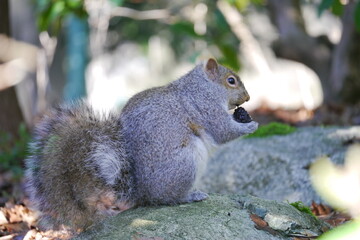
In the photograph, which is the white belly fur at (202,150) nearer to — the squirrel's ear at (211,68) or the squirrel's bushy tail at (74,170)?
the squirrel's bushy tail at (74,170)

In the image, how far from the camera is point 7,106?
6262 mm

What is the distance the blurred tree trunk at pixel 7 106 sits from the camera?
6242 mm

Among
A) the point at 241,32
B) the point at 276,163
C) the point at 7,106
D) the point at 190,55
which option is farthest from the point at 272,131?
the point at 241,32

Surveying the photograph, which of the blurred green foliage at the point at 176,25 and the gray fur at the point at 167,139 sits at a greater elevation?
the blurred green foliage at the point at 176,25

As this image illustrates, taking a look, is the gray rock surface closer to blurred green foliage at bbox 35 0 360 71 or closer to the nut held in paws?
the nut held in paws

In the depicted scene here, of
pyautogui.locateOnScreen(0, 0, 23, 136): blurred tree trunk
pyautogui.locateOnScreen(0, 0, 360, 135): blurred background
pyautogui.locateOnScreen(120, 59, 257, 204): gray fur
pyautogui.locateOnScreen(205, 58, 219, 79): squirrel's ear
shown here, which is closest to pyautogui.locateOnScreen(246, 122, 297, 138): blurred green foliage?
pyautogui.locateOnScreen(0, 0, 360, 135): blurred background

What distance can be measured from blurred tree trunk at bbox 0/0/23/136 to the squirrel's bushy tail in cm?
343

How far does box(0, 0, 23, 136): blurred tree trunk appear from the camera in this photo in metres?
6.24

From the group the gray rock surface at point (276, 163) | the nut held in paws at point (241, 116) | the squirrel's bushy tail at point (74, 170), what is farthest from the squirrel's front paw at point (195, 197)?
the gray rock surface at point (276, 163)

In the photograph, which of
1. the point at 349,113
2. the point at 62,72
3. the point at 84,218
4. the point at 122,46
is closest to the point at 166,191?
the point at 84,218

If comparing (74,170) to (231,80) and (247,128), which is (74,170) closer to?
(247,128)

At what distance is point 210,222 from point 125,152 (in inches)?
25.1

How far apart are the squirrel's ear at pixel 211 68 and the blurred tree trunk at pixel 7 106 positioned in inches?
130

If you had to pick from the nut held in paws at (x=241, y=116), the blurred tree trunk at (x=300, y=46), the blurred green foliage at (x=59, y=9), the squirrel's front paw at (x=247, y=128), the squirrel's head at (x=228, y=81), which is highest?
the blurred green foliage at (x=59, y=9)
